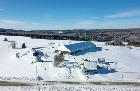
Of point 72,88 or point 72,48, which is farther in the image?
point 72,48

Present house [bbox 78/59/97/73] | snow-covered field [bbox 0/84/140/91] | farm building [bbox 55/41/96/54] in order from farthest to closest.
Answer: farm building [bbox 55/41/96/54]
house [bbox 78/59/97/73]
snow-covered field [bbox 0/84/140/91]

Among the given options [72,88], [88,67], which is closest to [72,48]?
[88,67]

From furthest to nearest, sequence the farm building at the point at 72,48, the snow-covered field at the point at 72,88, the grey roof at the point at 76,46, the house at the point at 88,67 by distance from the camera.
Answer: the grey roof at the point at 76,46, the farm building at the point at 72,48, the house at the point at 88,67, the snow-covered field at the point at 72,88

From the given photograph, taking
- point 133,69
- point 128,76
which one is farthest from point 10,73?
point 133,69

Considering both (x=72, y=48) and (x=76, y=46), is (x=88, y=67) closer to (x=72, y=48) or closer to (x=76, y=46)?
(x=72, y=48)

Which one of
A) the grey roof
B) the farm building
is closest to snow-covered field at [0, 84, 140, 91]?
the farm building

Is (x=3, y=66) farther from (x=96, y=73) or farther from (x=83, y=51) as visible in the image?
(x=83, y=51)

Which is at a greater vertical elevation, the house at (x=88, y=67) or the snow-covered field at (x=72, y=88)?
the house at (x=88, y=67)

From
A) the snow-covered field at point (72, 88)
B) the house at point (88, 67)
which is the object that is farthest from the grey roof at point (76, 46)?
the snow-covered field at point (72, 88)

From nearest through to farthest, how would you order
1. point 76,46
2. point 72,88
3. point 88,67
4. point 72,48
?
1. point 72,88
2. point 88,67
3. point 72,48
4. point 76,46

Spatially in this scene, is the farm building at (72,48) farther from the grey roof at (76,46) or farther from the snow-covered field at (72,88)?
the snow-covered field at (72,88)

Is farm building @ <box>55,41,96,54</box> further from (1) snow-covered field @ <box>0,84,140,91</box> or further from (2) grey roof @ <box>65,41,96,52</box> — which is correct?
(1) snow-covered field @ <box>0,84,140,91</box>
